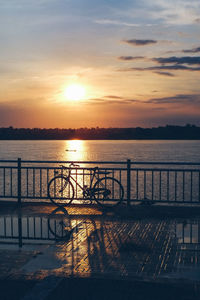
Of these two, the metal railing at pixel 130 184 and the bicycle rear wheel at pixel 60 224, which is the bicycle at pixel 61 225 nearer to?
the bicycle rear wheel at pixel 60 224

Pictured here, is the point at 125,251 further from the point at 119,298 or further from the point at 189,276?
the point at 119,298

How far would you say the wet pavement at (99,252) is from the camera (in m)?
5.41

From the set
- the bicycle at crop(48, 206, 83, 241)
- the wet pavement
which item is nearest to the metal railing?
the wet pavement

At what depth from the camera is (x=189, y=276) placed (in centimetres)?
581

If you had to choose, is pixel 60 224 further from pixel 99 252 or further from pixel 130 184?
pixel 130 184

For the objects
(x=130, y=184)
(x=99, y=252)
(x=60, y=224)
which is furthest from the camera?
(x=130, y=184)

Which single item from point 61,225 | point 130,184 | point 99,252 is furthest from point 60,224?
point 130,184

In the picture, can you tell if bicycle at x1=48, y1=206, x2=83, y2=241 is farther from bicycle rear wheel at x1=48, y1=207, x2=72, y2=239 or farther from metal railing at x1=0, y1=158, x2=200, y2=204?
metal railing at x1=0, y1=158, x2=200, y2=204

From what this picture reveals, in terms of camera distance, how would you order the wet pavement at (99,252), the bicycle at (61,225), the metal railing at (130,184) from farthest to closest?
1. the metal railing at (130,184)
2. the bicycle at (61,225)
3. the wet pavement at (99,252)

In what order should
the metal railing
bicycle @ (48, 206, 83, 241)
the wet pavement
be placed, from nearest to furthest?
the wet pavement, bicycle @ (48, 206, 83, 241), the metal railing

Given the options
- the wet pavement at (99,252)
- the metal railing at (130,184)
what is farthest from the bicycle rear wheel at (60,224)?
the metal railing at (130,184)

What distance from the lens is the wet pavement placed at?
5.41 m

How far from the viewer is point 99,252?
703 centimetres

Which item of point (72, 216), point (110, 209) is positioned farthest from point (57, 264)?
point (110, 209)
